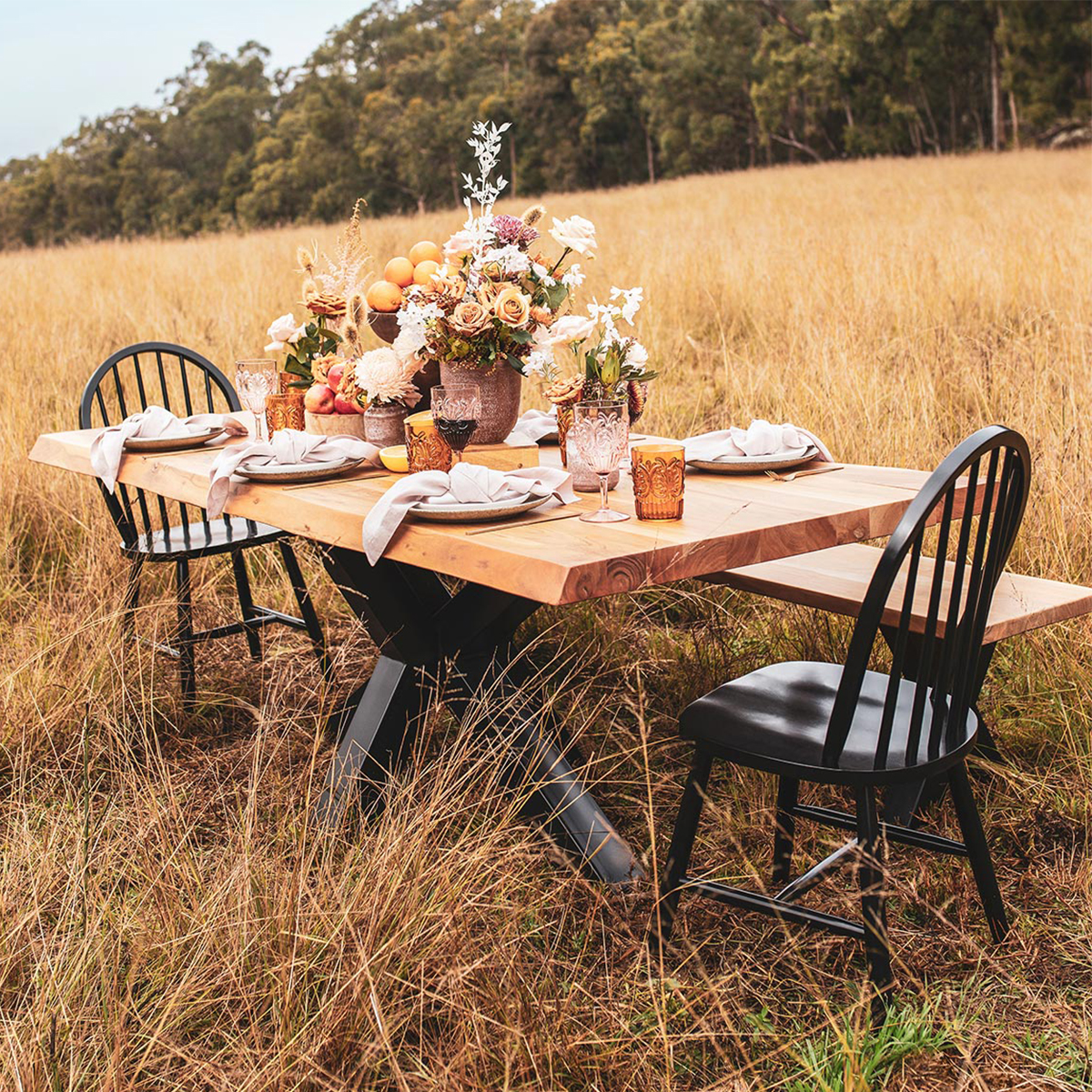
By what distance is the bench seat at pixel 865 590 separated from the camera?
7.48 feet

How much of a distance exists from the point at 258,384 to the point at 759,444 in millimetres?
1258

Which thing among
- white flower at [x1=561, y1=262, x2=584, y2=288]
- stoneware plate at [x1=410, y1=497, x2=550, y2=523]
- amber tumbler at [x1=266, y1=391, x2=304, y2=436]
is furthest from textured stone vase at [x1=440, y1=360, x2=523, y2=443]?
amber tumbler at [x1=266, y1=391, x2=304, y2=436]

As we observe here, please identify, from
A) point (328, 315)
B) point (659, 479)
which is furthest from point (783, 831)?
point (328, 315)

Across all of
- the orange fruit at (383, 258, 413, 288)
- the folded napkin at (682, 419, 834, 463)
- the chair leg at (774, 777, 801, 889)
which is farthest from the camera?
the orange fruit at (383, 258, 413, 288)

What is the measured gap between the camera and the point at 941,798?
2611 millimetres

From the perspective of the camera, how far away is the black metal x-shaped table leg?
2.32 metres

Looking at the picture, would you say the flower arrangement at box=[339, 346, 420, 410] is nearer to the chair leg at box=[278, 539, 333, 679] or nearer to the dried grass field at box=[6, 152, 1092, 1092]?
the dried grass field at box=[6, 152, 1092, 1092]

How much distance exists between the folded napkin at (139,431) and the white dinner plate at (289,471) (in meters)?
0.61

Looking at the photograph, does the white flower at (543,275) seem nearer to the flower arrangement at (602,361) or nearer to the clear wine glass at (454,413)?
the flower arrangement at (602,361)

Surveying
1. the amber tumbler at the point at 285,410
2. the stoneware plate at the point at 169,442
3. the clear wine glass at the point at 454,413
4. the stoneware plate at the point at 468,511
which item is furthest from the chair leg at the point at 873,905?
the stoneware plate at the point at 169,442

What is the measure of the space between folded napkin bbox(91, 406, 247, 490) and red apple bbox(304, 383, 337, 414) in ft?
1.38

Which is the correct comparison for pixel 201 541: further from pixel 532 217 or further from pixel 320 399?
pixel 532 217

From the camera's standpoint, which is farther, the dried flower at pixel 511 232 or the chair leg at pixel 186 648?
the chair leg at pixel 186 648

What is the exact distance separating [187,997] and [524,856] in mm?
682
